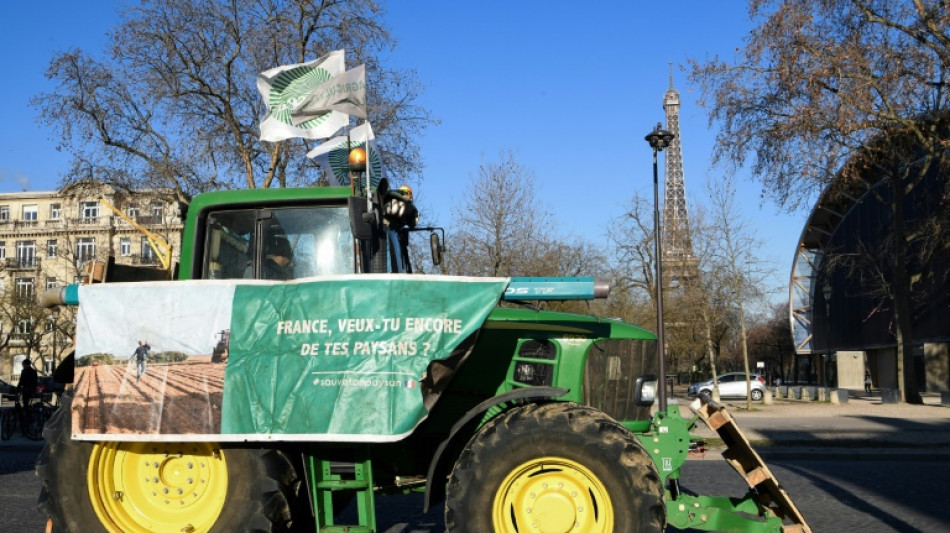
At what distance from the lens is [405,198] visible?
23.3ft

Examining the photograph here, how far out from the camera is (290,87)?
29.1ft

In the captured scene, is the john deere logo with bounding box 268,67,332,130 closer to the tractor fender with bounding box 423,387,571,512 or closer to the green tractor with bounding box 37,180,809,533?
the green tractor with bounding box 37,180,809,533

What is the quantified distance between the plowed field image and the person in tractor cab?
34.8 inches

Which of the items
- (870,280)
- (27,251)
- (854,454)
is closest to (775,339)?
(870,280)

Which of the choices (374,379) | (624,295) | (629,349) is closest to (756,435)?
(629,349)

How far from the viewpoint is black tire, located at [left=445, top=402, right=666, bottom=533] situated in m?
5.78

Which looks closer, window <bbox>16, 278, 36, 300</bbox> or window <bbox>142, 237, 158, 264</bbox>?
window <bbox>16, 278, 36, 300</bbox>

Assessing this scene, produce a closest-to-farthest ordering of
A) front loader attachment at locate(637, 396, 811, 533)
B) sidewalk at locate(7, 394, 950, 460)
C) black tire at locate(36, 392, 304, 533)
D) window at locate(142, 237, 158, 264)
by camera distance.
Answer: black tire at locate(36, 392, 304, 533)
front loader attachment at locate(637, 396, 811, 533)
sidewalk at locate(7, 394, 950, 460)
window at locate(142, 237, 158, 264)

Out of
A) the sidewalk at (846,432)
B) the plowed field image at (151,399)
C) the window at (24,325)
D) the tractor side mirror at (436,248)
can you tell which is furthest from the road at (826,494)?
the window at (24,325)

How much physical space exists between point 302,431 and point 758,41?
20.6 metres

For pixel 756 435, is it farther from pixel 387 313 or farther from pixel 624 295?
pixel 624 295

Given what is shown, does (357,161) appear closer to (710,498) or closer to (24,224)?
(710,498)

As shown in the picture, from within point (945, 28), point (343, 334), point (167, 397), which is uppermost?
point (945, 28)

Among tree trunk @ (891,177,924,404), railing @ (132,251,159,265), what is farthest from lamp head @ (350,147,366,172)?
railing @ (132,251,159,265)
